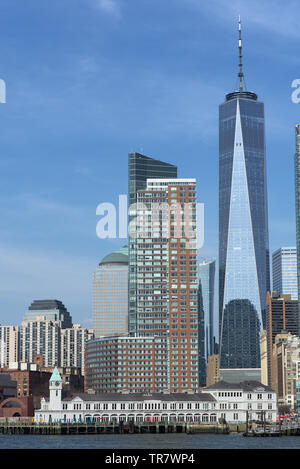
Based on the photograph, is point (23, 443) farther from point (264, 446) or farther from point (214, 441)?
point (264, 446)

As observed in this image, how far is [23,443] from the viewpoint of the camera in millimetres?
184000
